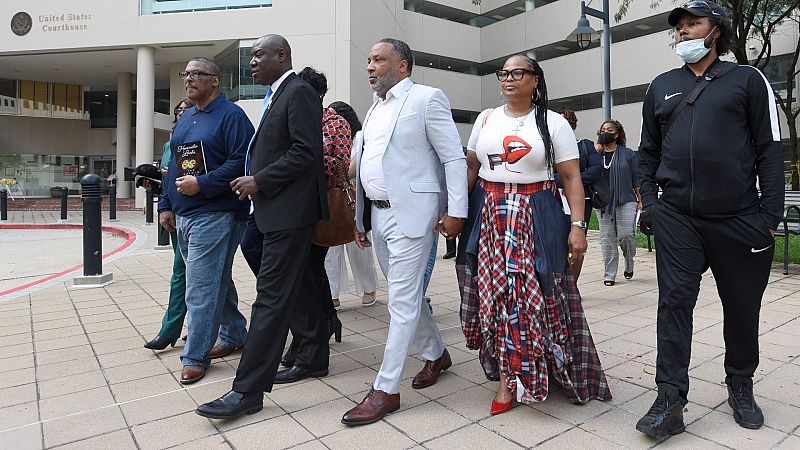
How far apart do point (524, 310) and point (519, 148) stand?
85 centimetres

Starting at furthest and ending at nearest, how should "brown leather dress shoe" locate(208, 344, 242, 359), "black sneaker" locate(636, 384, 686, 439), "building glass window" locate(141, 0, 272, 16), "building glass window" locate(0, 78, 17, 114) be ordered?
"building glass window" locate(0, 78, 17, 114), "building glass window" locate(141, 0, 272, 16), "brown leather dress shoe" locate(208, 344, 242, 359), "black sneaker" locate(636, 384, 686, 439)

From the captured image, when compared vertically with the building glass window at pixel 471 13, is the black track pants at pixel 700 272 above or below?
below

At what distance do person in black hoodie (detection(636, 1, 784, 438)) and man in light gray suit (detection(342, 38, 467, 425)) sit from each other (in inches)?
42.4

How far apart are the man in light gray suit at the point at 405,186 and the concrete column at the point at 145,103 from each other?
79.5 ft

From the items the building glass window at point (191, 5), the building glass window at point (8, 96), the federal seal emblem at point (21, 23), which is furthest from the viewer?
the building glass window at point (8, 96)

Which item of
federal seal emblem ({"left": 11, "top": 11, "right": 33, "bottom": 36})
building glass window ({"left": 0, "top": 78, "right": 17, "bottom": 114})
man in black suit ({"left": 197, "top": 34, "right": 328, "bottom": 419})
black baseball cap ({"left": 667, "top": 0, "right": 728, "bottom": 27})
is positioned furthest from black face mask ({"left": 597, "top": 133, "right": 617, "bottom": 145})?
building glass window ({"left": 0, "top": 78, "right": 17, "bottom": 114})

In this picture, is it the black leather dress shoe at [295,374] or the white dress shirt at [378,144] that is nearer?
the white dress shirt at [378,144]

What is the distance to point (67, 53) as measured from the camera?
26781mm

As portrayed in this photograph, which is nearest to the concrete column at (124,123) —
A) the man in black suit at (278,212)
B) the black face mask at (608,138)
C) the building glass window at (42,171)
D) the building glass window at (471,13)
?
the building glass window at (42,171)

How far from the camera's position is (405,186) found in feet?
9.89

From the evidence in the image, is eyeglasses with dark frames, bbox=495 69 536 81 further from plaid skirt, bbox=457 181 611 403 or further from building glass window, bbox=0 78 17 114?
building glass window, bbox=0 78 17 114

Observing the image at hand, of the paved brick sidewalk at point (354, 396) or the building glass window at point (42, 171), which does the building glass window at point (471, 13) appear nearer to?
the building glass window at point (42, 171)

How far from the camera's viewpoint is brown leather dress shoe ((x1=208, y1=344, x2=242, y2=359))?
13.4ft

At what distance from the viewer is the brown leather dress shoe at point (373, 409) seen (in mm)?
2846
